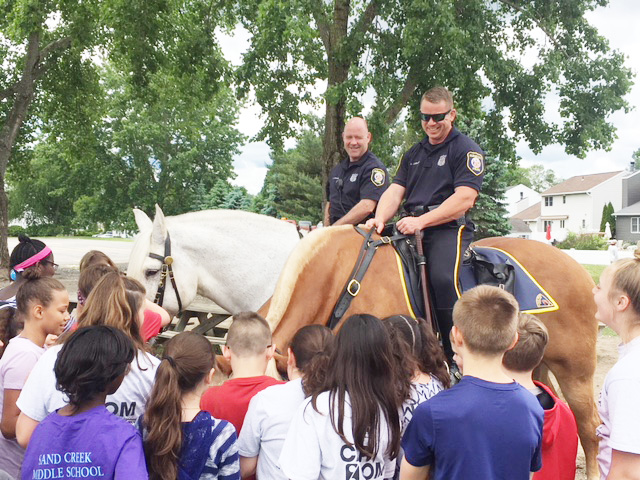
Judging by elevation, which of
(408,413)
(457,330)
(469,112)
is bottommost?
(408,413)

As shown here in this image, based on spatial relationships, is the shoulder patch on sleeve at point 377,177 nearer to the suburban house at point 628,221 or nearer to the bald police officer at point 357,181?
the bald police officer at point 357,181

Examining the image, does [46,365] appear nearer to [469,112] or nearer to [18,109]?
[469,112]

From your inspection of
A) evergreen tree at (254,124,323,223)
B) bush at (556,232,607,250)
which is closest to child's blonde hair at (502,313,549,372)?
evergreen tree at (254,124,323,223)

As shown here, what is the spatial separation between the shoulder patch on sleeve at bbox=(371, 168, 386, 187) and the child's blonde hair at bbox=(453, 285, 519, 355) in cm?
257

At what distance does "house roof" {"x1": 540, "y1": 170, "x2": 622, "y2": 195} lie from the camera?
178 feet

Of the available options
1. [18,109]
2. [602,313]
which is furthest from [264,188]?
[602,313]

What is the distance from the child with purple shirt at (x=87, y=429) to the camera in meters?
1.85

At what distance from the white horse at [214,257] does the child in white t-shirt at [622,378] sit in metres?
2.89

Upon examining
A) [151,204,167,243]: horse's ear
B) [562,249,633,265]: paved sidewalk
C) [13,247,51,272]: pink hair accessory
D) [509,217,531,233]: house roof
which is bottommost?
[562,249,633,265]: paved sidewalk

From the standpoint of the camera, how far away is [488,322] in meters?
1.96

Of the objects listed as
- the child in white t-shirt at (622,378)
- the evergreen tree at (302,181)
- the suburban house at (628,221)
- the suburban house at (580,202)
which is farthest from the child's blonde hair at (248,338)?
the suburban house at (580,202)

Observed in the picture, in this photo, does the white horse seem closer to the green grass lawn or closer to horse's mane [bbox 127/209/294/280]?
horse's mane [bbox 127/209/294/280]

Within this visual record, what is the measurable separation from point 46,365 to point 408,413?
1484 millimetres

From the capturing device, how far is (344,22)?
11438mm
